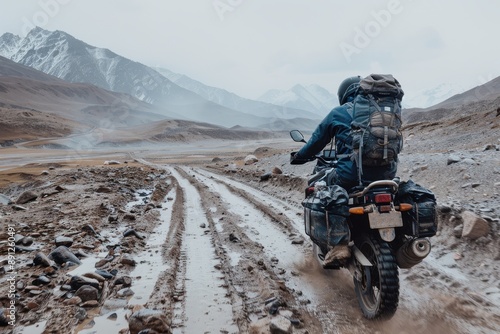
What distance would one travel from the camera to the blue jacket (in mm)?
4094

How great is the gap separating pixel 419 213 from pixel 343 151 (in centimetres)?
110

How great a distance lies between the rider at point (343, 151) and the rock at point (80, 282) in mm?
2875

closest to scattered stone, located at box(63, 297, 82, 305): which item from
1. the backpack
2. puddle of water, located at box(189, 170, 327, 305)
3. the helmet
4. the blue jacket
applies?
puddle of water, located at box(189, 170, 327, 305)

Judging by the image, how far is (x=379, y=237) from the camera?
3908mm

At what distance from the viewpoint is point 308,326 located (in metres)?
3.80

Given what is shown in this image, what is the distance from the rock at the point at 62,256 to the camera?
565 centimetres

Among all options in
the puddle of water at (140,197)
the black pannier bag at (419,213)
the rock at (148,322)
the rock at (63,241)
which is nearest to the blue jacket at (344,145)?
the black pannier bag at (419,213)

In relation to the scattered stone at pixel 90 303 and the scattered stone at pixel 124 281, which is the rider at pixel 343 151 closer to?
the scattered stone at pixel 124 281

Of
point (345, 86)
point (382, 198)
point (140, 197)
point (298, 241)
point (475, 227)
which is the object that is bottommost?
point (140, 197)

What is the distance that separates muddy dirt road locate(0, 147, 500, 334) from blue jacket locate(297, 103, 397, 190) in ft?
4.87

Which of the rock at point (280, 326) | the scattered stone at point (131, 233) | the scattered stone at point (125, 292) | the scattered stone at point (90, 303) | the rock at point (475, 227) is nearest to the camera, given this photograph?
the rock at point (280, 326)

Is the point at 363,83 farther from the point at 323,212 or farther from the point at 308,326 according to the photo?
the point at 308,326

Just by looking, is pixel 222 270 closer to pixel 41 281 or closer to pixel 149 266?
pixel 149 266

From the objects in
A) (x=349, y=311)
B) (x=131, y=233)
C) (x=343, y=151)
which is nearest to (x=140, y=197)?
(x=131, y=233)
